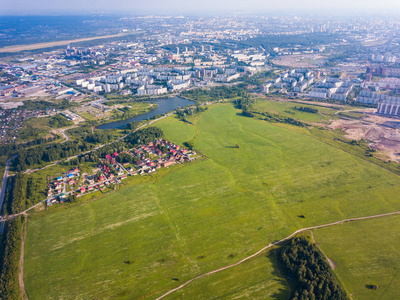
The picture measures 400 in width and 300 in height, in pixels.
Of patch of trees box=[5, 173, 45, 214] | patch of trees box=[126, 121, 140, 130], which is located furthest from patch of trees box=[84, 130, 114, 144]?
patch of trees box=[5, 173, 45, 214]

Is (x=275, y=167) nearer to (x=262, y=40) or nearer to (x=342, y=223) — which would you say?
(x=342, y=223)

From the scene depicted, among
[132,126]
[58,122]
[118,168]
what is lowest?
[118,168]

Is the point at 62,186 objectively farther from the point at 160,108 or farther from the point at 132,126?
the point at 160,108

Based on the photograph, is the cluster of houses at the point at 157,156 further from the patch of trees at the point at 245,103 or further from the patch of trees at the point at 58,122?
the patch of trees at the point at 245,103

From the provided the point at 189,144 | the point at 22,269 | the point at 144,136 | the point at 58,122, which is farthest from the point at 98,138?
the point at 22,269

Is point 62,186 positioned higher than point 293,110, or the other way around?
point 62,186
